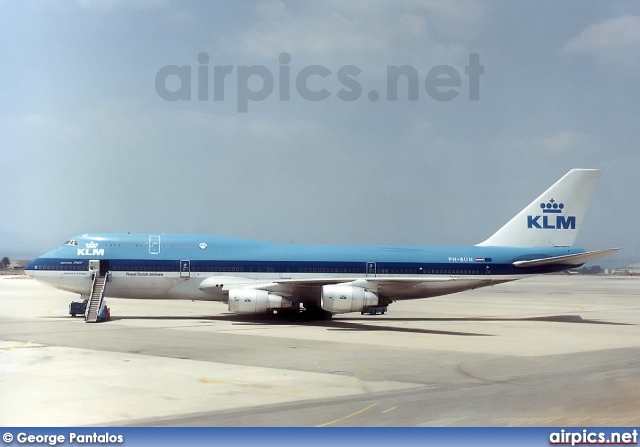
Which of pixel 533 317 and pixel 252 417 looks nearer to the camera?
pixel 252 417

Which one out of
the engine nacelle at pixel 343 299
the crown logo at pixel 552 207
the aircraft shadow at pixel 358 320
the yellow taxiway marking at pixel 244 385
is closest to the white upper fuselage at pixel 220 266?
the aircraft shadow at pixel 358 320

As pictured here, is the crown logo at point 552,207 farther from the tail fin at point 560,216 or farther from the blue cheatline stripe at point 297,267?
the blue cheatline stripe at point 297,267

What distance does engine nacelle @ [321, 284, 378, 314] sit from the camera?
36.7 m

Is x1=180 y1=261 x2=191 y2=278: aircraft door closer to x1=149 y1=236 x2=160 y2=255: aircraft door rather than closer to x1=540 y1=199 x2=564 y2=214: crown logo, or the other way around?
x1=149 y1=236 x2=160 y2=255: aircraft door

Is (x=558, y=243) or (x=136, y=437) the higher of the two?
(x=558, y=243)

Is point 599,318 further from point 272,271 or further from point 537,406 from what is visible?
point 537,406

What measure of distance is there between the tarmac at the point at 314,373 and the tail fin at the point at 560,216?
6492mm

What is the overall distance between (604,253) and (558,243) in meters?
5.08

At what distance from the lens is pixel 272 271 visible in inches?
1613

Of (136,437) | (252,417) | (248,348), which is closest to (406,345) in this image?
(248,348)

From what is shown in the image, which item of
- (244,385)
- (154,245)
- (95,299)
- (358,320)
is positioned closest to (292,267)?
(358,320)

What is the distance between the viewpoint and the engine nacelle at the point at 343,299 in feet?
120

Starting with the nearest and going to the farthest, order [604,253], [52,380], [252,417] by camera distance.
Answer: [252,417], [52,380], [604,253]

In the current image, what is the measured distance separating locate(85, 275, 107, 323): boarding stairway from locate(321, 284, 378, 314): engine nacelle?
37.9 feet
